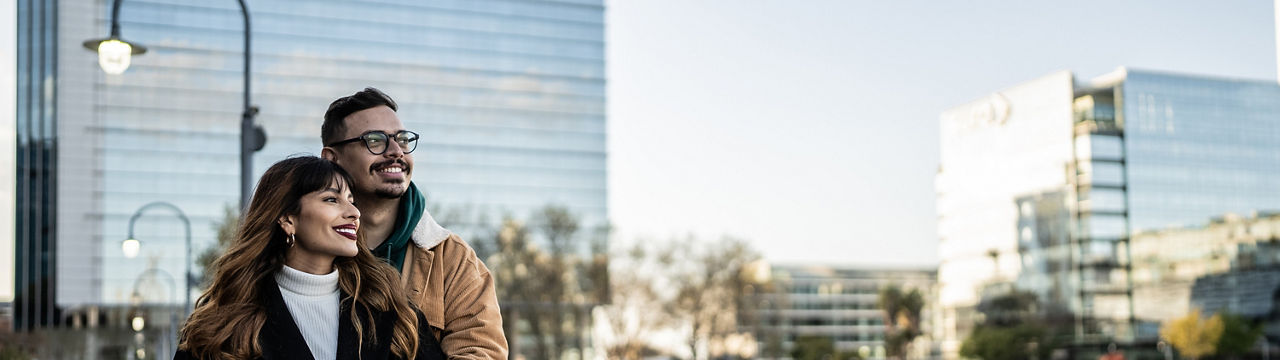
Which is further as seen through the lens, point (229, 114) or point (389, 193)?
point (229, 114)

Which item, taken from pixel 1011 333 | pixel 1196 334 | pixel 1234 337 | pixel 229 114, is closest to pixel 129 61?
pixel 229 114

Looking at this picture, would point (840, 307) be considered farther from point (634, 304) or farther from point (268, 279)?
point (268, 279)

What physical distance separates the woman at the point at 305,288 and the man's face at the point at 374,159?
1.05ft

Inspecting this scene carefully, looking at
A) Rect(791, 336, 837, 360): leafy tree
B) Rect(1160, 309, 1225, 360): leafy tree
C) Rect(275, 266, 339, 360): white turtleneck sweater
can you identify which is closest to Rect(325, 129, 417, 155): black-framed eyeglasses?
Rect(275, 266, 339, 360): white turtleneck sweater

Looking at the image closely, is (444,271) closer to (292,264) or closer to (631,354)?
(292,264)

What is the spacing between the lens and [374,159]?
391 centimetres

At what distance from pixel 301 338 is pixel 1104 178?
353ft

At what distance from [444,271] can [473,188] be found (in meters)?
95.5

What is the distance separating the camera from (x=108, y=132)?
302ft

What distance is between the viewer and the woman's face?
3.44 meters

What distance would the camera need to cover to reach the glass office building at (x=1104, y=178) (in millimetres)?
103250

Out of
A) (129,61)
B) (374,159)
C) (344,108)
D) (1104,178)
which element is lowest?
(374,159)

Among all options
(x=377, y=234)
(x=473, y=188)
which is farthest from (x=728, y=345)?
(x=377, y=234)

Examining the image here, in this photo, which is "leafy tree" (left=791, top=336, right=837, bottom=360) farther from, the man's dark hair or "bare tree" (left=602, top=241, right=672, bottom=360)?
the man's dark hair
